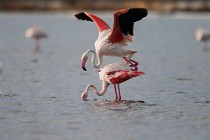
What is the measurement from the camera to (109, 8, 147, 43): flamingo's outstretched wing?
36.6 feet

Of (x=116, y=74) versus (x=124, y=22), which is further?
(x=124, y=22)

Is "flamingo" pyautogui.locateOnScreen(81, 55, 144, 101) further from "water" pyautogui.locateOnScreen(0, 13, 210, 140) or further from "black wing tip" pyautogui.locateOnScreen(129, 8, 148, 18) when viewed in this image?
"black wing tip" pyautogui.locateOnScreen(129, 8, 148, 18)

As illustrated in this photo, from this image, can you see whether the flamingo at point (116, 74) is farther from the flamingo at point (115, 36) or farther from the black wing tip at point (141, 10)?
the black wing tip at point (141, 10)

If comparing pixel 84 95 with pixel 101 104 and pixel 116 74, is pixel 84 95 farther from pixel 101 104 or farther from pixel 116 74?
pixel 116 74

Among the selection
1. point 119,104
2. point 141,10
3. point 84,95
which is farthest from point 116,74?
point 141,10

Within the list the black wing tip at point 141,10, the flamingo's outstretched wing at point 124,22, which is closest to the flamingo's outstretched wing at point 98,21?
the flamingo's outstretched wing at point 124,22

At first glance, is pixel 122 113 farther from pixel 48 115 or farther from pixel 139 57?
pixel 139 57

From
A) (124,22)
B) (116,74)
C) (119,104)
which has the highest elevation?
(124,22)

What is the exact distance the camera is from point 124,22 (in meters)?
11.5

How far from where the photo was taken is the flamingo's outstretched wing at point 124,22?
11164 millimetres

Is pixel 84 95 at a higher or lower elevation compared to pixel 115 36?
lower

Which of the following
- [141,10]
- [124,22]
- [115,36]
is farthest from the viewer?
[115,36]

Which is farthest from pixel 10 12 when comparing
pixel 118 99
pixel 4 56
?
pixel 118 99

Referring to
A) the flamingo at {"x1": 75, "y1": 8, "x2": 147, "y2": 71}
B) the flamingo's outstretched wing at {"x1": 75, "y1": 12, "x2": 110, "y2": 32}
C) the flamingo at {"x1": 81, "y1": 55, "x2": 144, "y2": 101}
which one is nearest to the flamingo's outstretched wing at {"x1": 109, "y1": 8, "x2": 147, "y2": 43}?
the flamingo at {"x1": 75, "y1": 8, "x2": 147, "y2": 71}
